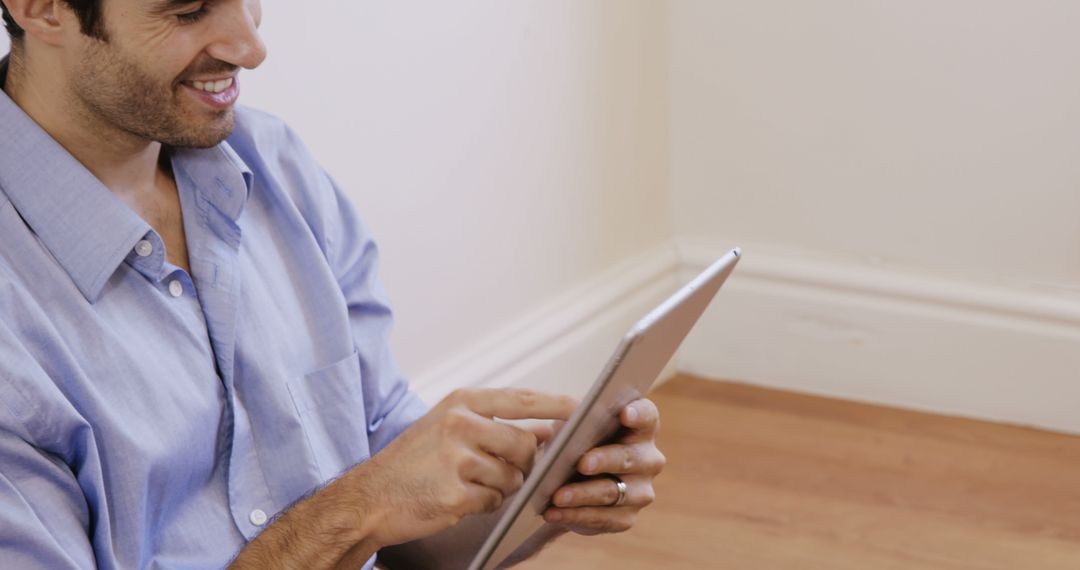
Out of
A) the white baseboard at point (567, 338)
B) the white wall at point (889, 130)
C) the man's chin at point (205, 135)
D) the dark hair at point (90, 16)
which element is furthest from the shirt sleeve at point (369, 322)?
the white wall at point (889, 130)

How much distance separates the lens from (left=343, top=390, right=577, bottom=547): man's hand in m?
1.17

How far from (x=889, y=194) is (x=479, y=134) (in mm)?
794

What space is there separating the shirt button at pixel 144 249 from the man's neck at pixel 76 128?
8 centimetres

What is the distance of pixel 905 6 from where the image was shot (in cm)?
249

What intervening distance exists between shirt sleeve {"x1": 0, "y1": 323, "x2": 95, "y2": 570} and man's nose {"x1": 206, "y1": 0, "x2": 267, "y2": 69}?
1.07ft

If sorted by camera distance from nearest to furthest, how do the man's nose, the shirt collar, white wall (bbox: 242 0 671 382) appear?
the shirt collar → the man's nose → white wall (bbox: 242 0 671 382)

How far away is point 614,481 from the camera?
4.13ft

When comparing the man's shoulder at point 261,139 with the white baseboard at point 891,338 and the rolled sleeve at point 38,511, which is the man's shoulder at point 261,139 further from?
the white baseboard at point 891,338

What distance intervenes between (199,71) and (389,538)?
1.42 ft

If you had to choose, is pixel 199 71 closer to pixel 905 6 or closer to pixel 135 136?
pixel 135 136

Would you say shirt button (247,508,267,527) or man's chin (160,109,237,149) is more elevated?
man's chin (160,109,237,149)

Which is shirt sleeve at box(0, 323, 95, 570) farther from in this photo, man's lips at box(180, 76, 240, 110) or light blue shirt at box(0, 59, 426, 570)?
man's lips at box(180, 76, 240, 110)

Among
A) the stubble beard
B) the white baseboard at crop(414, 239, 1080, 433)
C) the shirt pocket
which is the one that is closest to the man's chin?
the stubble beard

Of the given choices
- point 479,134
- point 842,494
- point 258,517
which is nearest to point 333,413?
point 258,517
